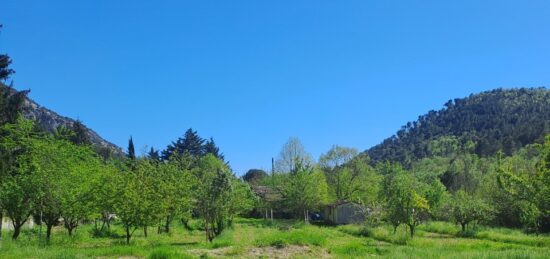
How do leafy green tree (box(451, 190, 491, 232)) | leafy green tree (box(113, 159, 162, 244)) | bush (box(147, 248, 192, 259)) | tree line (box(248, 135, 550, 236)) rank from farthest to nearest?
leafy green tree (box(451, 190, 491, 232))
leafy green tree (box(113, 159, 162, 244))
tree line (box(248, 135, 550, 236))
bush (box(147, 248, 192, 259))

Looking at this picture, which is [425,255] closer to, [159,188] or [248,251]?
A: [248,251]

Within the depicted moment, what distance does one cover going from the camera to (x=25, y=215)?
2948cm

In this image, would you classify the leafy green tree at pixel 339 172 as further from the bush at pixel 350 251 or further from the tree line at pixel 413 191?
the bush at pixel 350 251

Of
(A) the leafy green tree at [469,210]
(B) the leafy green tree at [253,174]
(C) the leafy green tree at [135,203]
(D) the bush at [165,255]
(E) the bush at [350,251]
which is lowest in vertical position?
(E) the bush at [350,251]

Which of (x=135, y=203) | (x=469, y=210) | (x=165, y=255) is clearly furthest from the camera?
(x=469, y=210)

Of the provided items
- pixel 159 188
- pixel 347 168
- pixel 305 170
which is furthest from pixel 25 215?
pixel 347 168

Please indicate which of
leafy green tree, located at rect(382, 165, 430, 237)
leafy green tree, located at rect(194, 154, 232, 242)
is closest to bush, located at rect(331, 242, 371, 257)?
leafy green tree, located at rect(194, 154, 232, 242)

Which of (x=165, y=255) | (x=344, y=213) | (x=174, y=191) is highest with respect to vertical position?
(x=174, y=191)

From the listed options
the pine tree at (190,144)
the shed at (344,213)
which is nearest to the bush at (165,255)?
the shed at (344,213)

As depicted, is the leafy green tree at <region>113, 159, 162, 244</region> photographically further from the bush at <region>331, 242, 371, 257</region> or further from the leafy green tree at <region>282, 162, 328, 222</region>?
the leafy green tree at <region>282, 162, 328, 222</region>

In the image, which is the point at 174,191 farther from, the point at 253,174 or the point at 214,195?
the point at 253,174

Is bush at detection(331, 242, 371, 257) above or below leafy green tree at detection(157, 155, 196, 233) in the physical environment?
below

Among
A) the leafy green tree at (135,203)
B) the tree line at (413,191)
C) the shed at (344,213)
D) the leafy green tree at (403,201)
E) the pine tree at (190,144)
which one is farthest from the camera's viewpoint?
the pine tree at (190,144)

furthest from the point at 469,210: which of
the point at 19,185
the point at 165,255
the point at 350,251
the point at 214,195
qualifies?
the point at 19,185
